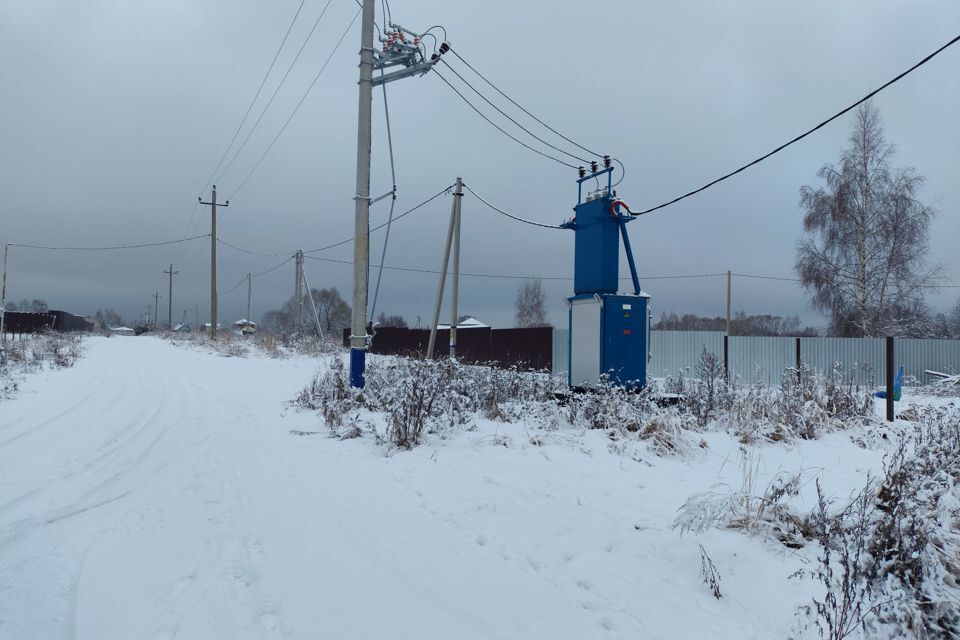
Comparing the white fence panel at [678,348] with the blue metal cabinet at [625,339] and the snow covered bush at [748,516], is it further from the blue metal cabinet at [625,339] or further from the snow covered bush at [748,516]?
the snow covered bush at [748,516]

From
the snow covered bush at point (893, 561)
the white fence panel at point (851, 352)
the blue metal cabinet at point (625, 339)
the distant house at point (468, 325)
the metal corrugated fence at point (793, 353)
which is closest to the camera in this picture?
the snow covered bush at point (893, 561)

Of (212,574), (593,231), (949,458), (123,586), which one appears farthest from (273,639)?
(593,231)

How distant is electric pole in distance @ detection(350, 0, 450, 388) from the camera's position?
10008 millimetres

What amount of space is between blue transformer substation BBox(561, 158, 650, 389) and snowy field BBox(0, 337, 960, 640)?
7.79 feet

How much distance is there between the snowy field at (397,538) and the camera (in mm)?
2600

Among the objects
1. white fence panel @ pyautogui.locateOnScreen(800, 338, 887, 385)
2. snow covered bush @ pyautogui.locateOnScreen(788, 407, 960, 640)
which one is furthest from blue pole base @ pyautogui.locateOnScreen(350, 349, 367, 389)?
white fence panel @ pyautogui.locateOnScreen(800, 338, 887, 385)

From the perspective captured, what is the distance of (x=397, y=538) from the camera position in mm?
3533

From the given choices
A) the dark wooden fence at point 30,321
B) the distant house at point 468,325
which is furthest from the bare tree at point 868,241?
the dark wooden fence at point 30,321

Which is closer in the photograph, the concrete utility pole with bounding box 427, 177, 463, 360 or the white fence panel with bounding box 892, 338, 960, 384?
the concrete utility pole with bounding box 427, 177, 463, 360

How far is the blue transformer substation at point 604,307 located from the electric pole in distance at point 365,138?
149 inches

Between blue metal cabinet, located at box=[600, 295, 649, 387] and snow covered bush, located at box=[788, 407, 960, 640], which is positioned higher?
blue metal cabinet, located at box=[600, 295, 649, 387]

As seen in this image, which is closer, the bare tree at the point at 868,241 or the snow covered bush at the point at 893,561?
the snow covered bush at the point at 893,561

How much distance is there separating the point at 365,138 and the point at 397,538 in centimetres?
836

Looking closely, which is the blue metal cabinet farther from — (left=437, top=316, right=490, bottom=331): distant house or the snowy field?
(left=437, top=316, right=490, bottom=331): distant house
